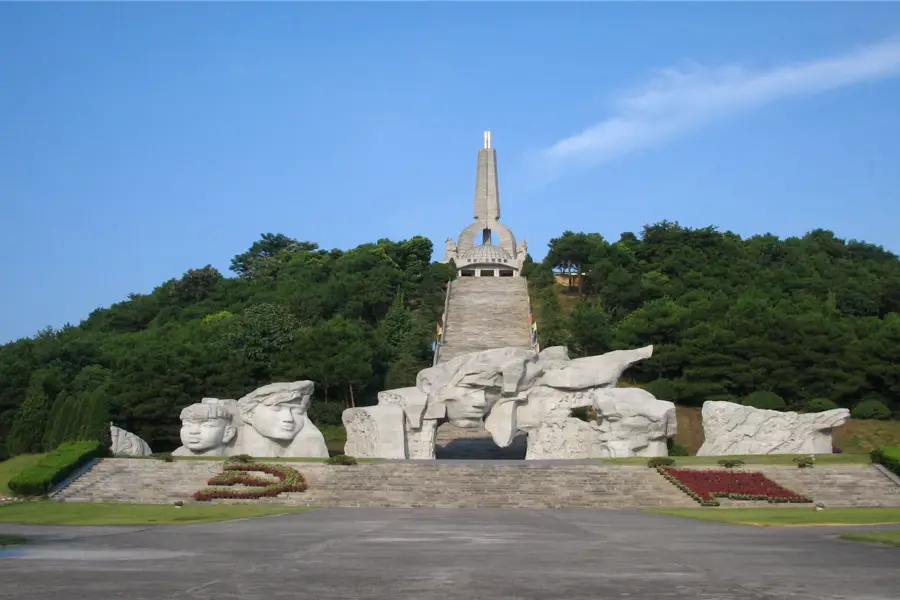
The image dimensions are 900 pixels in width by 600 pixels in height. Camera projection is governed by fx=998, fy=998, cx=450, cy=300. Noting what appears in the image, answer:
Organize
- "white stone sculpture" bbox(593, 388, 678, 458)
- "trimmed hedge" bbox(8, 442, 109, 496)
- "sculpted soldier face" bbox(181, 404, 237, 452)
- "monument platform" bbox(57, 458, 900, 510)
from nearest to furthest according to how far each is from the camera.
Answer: "monument platform" bbox(57, 458, 900, 510) → "trimmed hedge" bbox(8, 442, 109, 496) → "white stone sculpture" bbox(593, 388, 678, 458) → "sculpted soldier face" bbox(181, 404, 237, 452)

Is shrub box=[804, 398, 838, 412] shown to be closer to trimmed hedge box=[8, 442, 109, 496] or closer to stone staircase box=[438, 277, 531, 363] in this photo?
stone staircase box=[438, 277, 531, 363]

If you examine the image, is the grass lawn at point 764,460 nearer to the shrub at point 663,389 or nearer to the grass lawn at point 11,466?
the shrub at point 663,389

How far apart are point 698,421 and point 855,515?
706 inches

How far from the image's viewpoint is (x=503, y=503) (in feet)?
78.7

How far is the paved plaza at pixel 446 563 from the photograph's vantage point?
9938mm

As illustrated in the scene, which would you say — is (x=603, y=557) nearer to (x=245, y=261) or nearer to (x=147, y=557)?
(x=147, y=557)

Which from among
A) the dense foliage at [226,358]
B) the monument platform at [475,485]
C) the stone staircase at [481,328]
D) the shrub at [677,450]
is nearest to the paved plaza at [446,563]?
the monument platform at [475,485]

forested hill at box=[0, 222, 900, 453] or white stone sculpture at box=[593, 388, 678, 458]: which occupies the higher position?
forested hill at box=[0, 222, 900, 453]

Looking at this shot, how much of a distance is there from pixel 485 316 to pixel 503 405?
20.1 metres

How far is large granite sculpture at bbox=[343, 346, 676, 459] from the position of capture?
30109mm

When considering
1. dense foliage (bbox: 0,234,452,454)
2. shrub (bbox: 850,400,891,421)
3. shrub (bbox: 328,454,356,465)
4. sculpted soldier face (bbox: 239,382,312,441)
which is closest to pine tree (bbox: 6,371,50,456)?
dense foliage (bbox: 0,234,452,454)

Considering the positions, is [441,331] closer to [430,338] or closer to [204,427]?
[430,338]

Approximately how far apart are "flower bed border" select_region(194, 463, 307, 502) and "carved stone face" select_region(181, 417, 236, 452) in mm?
2979

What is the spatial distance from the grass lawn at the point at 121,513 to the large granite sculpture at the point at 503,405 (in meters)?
6.95
